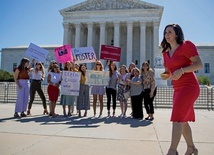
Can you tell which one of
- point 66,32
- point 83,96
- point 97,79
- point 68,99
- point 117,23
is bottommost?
point 68,99

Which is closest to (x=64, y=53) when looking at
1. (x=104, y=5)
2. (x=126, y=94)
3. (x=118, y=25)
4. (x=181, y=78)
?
(x=126, y=94)

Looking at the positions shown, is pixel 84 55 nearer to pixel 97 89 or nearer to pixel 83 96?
pixel 97 89

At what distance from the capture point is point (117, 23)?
151 ft

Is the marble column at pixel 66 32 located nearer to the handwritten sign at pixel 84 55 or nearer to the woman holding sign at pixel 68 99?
the handwritten sign at pixel 84 55

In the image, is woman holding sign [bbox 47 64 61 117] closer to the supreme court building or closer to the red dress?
the red dress

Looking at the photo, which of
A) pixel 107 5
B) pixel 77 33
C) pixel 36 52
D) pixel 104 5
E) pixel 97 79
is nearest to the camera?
pixel 97 79

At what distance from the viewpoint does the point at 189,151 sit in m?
2.95

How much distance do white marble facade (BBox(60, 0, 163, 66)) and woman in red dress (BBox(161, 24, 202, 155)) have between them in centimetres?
4238

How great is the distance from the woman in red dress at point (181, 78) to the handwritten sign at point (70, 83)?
18.0ft

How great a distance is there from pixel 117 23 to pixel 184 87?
44835mm

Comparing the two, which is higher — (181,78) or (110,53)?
(110,53)

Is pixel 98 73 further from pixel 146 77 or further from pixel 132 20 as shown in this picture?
pixel 132 20

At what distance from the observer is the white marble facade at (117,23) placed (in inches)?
1778

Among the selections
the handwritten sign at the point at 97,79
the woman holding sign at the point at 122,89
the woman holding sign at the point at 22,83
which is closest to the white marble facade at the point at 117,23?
the woman holding sign at the point at 122,89
